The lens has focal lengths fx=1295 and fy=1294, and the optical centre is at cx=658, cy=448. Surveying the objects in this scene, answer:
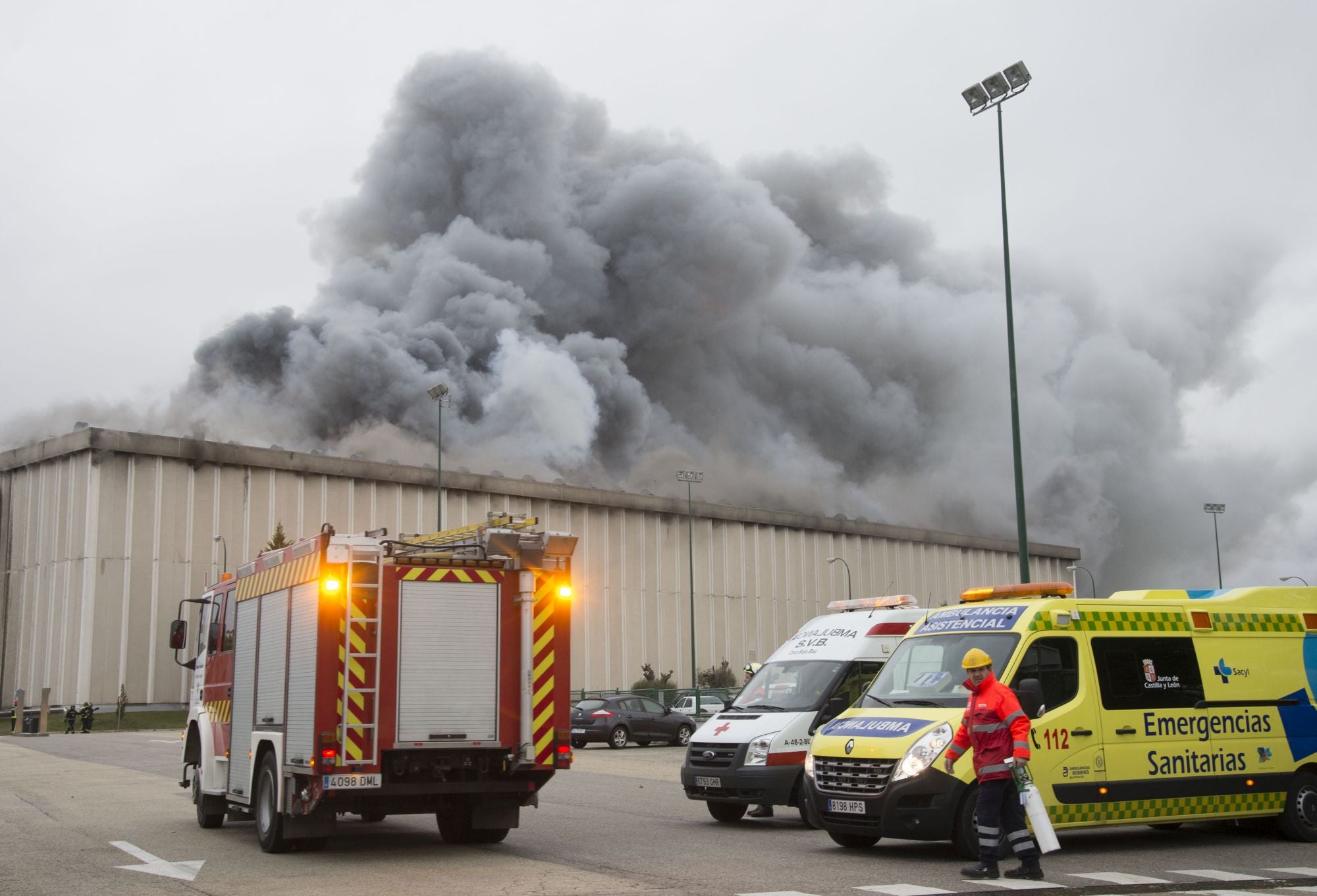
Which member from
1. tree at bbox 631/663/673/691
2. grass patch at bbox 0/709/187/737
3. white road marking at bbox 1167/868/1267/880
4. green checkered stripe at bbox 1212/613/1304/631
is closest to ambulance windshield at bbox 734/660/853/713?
green checkered stripe at bbox 1212/613/1304/631

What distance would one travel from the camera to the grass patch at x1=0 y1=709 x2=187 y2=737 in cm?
4346

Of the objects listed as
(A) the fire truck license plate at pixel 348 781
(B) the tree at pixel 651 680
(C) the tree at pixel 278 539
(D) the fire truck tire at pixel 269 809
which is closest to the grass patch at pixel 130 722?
(C) the tree at pixel 278 539

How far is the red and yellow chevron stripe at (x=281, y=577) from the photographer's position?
10.1 metres

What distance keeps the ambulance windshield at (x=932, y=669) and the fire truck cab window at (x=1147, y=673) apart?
2.84 ft

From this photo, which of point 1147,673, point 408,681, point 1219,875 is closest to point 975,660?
point 1219,875

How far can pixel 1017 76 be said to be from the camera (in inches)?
878

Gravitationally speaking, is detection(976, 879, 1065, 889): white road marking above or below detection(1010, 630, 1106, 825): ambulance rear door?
below

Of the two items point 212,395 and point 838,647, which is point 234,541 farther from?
point 838,647

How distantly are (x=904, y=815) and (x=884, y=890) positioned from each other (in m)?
1.36

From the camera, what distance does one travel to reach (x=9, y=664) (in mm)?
51781

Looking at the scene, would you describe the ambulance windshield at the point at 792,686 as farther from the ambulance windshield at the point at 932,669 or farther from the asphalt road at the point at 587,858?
the ambulance windshield at the point at 932,669

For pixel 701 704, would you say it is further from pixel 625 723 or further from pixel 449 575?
pixel 449 575

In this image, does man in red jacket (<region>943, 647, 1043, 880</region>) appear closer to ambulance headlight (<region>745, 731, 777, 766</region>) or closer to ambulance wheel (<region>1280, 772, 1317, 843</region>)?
ambulance wheel (<region>1280, 772, 1317, 843</region>)

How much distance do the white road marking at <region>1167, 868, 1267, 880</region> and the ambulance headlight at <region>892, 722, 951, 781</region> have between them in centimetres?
177
